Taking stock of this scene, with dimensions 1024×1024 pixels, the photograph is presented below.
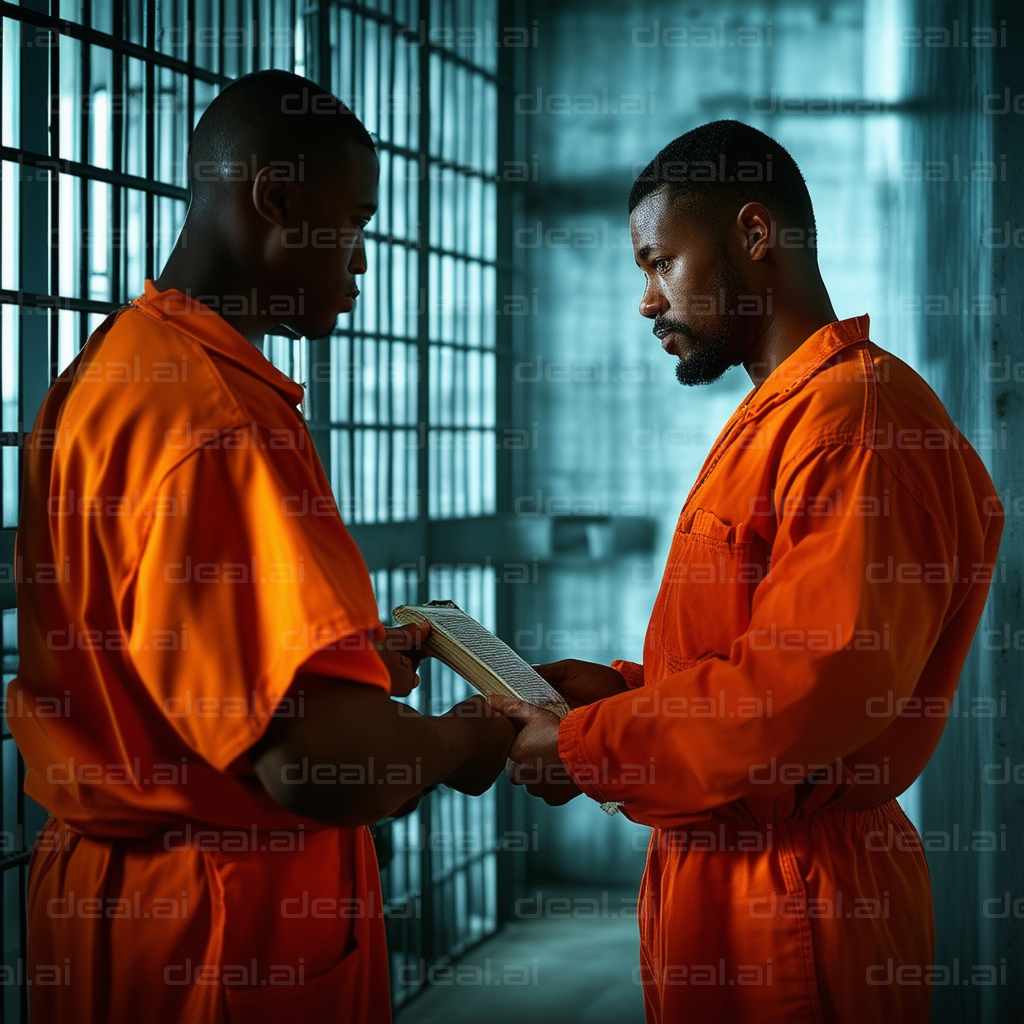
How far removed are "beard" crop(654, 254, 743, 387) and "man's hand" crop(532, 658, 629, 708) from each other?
539mm

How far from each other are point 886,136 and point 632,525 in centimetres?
149

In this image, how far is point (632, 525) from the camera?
3.41 m

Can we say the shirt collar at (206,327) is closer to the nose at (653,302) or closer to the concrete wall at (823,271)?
the nose at (653,302)

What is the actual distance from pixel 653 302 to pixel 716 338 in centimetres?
12

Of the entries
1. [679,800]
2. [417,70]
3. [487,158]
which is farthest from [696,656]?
[487,158]

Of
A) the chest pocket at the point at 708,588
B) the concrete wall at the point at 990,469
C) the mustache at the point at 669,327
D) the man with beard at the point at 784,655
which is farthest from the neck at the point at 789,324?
the concrete wall at the point at 990,469

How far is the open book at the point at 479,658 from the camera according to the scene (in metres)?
1.37

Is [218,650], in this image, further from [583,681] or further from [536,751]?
[583,681]

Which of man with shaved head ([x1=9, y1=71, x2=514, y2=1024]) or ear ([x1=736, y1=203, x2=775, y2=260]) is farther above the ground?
ear ([x1=736, y1=203, x2=775, y2=260])

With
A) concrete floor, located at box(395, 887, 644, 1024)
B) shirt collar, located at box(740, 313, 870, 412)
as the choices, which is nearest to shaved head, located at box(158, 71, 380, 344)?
shirt collar, located at box(740, 313, 870, 412)

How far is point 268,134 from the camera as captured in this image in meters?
1.07

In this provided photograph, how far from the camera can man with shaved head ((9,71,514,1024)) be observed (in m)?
0.89

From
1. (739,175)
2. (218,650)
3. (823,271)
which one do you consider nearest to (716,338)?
(739,175)

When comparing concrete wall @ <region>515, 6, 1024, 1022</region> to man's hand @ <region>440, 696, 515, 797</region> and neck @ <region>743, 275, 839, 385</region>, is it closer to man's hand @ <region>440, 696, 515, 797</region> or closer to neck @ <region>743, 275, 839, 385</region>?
neck @ <region>743, 275, 839, 385</region>
